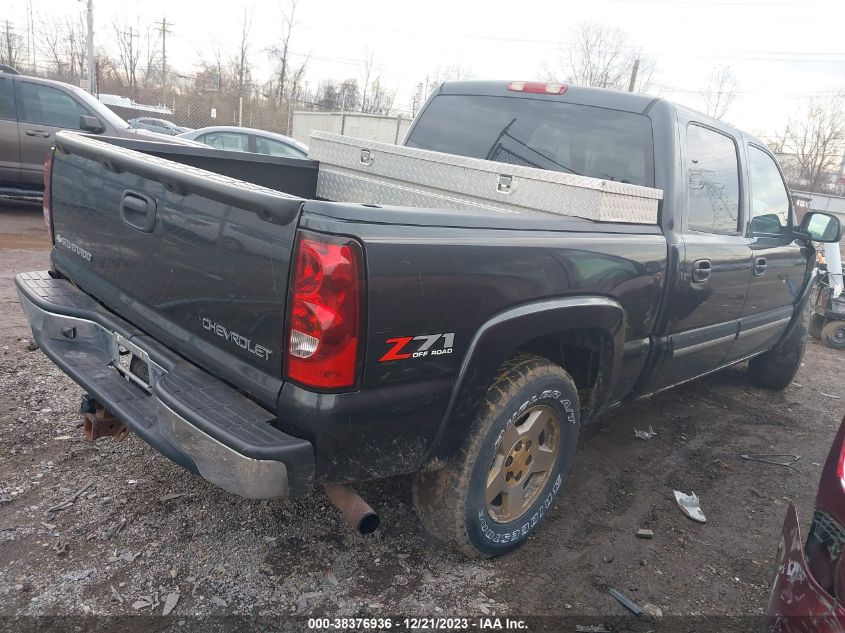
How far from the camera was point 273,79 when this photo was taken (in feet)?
108

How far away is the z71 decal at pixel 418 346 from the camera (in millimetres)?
1983

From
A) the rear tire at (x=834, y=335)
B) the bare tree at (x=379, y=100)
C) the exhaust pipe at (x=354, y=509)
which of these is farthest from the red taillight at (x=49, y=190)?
the bare tree at (x=379, y=100)

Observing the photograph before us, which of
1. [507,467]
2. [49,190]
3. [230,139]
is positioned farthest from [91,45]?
[507,467]

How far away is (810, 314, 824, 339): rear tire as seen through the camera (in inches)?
299

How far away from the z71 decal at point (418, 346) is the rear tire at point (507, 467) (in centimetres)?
42

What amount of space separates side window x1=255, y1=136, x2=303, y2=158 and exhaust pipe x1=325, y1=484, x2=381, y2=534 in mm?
9232

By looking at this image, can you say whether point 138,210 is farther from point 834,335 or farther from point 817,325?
point 817,325

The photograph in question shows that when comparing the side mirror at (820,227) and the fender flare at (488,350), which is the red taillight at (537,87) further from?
the side mirror at (820,227)

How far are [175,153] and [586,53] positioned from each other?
3669 cm

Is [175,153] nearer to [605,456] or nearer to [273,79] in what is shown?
[605,456]

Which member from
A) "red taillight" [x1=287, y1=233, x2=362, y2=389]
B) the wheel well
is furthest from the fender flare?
"red taillight" [x1=287, y1=233, x2=362, y2=389]

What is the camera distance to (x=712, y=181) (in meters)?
3.68

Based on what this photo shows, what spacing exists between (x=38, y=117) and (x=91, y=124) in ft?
4.08

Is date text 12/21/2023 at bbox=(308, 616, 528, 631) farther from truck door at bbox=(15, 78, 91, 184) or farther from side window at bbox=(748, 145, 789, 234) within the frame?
truck door at bbox=(15, 78, 91, 184)
